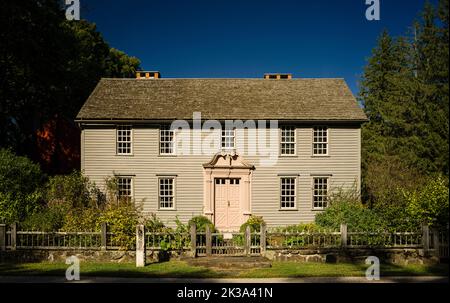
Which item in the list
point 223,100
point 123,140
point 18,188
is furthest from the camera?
point 223,100

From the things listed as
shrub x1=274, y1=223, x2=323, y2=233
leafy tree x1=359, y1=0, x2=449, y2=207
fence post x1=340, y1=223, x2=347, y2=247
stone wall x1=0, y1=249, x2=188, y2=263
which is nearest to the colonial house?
shrub x1=274, y1=223, x2=323, y2=233

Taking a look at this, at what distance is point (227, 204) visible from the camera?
856 inches

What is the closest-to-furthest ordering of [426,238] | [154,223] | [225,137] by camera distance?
[426,238], [154,223], [225,137]

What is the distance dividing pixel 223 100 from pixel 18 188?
470 inches

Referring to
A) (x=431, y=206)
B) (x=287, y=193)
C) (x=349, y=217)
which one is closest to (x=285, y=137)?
(x=287, y=193)

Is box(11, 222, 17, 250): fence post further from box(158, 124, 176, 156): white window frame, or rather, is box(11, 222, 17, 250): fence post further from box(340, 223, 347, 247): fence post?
box(340, 223, 347, 247): fence post

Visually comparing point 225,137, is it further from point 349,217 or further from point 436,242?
point 436,242

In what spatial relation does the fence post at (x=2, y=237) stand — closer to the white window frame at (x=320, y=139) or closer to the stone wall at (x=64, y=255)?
the stone wall at (x=64, y=255)

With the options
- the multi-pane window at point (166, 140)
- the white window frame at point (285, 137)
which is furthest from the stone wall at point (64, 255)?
the white window frame at point (285, 137)

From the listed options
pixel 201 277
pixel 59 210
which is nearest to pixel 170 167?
pixel 59 210

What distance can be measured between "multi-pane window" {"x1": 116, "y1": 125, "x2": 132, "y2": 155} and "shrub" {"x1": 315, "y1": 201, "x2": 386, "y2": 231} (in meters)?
11.4

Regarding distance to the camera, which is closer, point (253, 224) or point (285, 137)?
point (253, 224)

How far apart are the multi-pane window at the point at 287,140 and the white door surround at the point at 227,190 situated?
7.25 ft

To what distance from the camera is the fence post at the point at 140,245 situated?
46.8 ft
